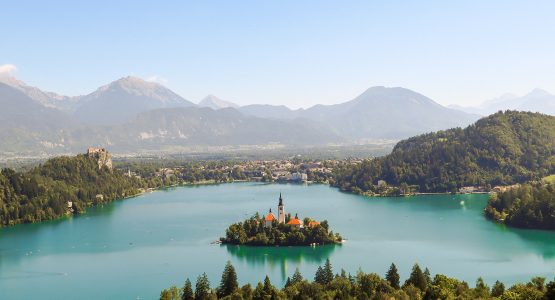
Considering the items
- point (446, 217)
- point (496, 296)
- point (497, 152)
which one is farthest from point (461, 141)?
point (496, 296)

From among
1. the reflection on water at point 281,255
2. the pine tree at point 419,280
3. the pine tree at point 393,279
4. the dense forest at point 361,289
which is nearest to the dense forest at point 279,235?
the reflection on water at point 281,255

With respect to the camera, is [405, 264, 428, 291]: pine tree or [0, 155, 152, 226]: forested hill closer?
[405, 264, 428, 291]: pine tree

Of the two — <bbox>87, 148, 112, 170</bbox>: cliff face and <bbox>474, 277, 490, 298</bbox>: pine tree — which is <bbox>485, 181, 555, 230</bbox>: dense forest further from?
<bbox>87, 148, 112, 170</bbox>: cliff face

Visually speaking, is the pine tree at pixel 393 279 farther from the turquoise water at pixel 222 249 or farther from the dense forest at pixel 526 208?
the dense forest at pixel 526 208

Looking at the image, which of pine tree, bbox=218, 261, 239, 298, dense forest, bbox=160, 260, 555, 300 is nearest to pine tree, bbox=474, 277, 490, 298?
dense forest, bbox=160, 260, 555, 300

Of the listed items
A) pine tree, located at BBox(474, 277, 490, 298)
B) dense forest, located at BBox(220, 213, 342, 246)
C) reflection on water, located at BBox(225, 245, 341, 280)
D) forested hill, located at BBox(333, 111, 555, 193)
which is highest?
forested hill, located at BBox(333, 111, 555, 193)

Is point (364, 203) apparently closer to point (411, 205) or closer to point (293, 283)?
point (411, 205)
